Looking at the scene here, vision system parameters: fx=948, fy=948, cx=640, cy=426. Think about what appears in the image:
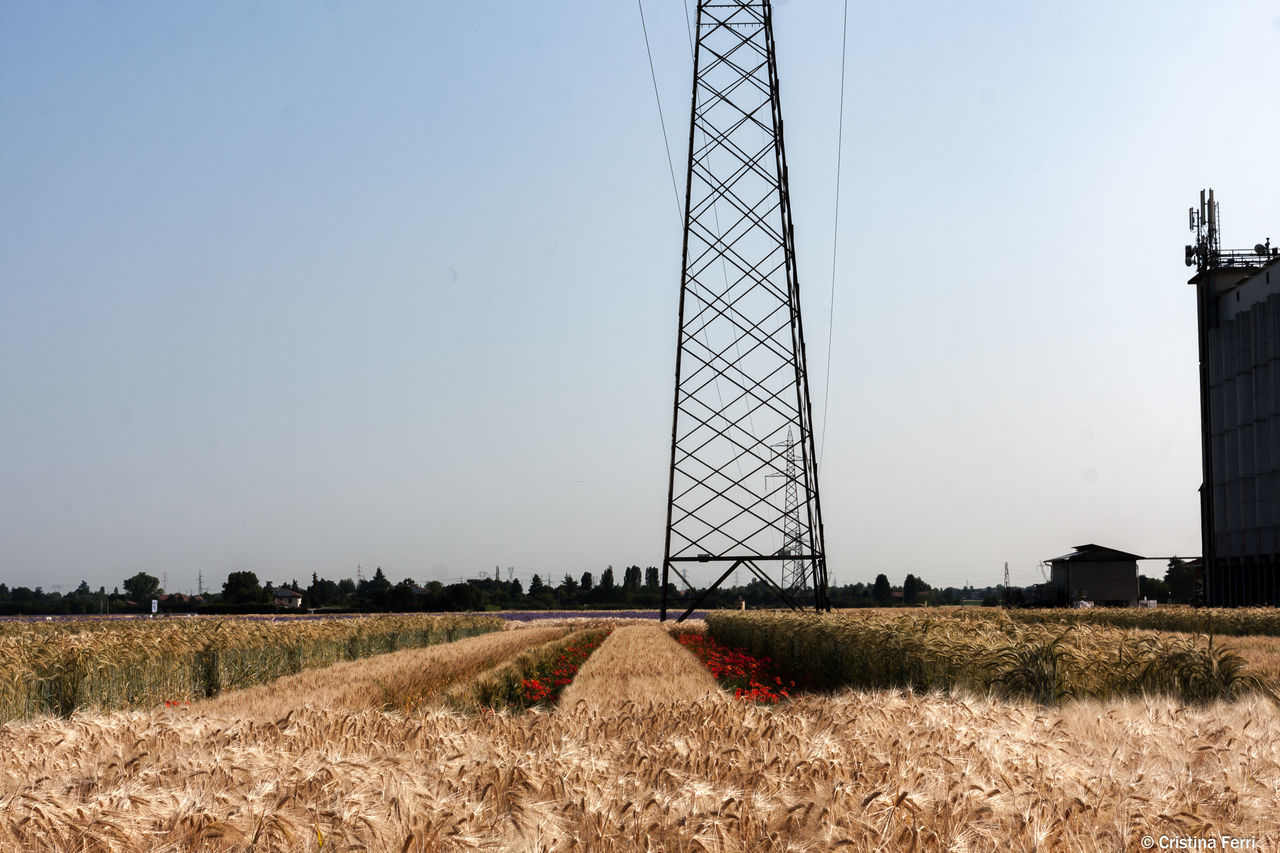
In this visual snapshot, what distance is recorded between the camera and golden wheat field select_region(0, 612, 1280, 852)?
334 centimetres

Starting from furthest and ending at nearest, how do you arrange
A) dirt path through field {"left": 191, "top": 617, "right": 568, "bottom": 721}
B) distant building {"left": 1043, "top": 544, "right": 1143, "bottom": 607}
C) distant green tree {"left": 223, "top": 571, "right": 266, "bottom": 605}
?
distant green tree {"left": 223, "top": 571, "right": 266, "bottom": 605}, distant building {"left": 1043, "top": 544, "right": 1143, "bottom": 607}, dirt path through field {"left": 191, "top": 617, "right": 568, "bottom": 721}

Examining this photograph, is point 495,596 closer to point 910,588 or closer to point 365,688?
point 910,588

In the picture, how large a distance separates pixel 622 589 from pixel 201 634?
105335mm

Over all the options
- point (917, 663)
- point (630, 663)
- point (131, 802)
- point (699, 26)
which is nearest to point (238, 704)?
point (630, 663)

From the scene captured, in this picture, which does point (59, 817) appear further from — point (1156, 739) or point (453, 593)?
point (453, 593)

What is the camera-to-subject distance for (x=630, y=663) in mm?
20656

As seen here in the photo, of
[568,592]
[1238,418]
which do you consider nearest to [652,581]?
[568,592]

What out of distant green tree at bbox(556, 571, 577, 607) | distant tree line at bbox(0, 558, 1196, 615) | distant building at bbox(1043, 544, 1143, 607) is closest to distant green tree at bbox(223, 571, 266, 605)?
distant tree line at bbox(0, 558, 1196, 615)

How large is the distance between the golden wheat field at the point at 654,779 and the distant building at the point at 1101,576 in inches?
3484

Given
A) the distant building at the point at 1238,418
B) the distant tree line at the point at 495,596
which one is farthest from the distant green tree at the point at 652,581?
the distant building at the point at 1238,418

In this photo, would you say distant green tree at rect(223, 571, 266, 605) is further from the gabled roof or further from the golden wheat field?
the golden wheat field

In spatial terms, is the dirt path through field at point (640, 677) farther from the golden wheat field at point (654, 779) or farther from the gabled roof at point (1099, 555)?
the gabled roof at point (1099, 555)

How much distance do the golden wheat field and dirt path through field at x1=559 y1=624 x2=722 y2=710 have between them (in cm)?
467

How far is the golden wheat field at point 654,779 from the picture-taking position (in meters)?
3.34
